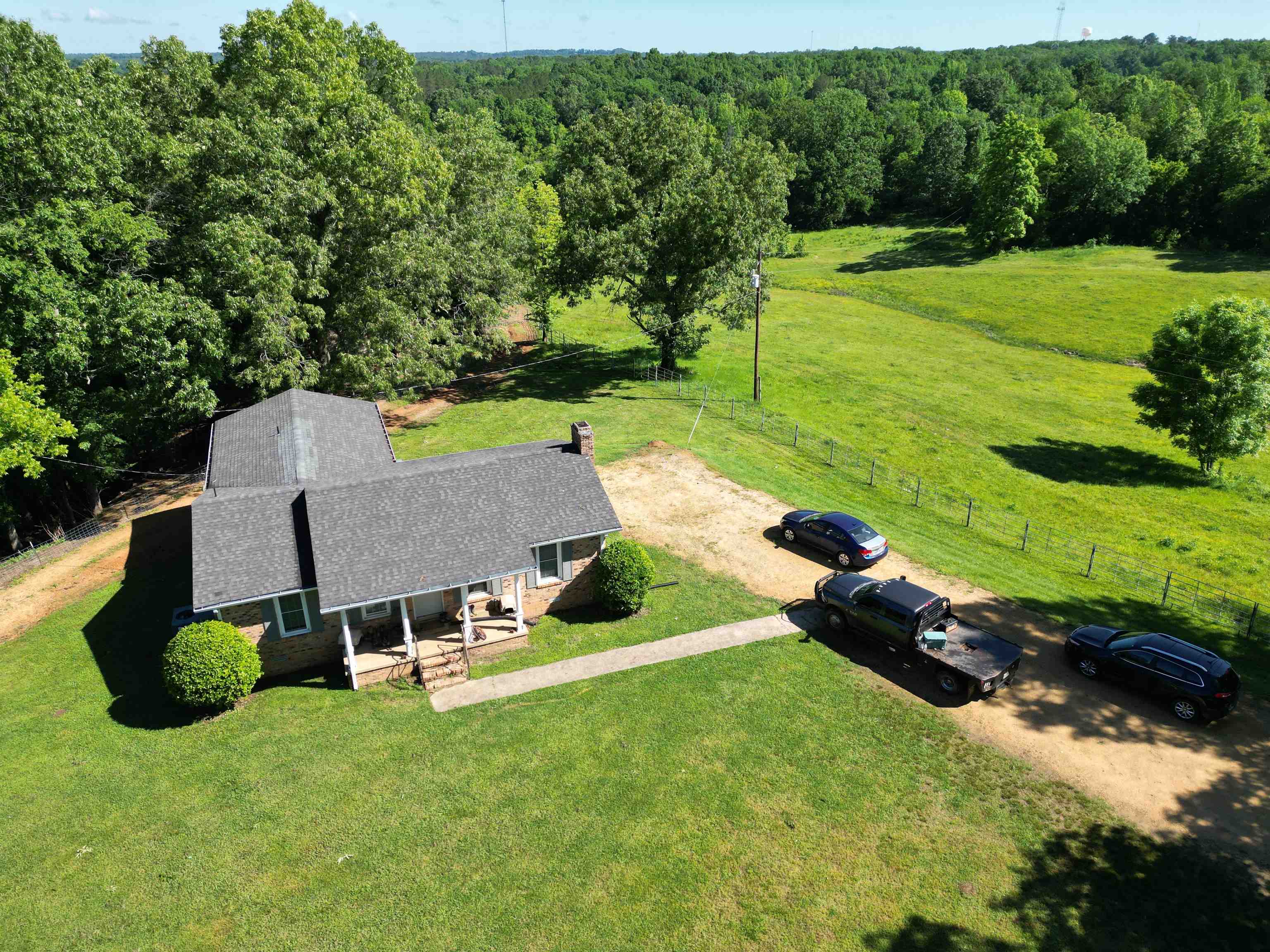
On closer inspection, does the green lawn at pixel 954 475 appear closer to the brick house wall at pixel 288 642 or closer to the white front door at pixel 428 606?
the white front door at pixel 428 606

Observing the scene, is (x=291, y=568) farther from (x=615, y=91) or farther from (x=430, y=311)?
(x=615, y=91)

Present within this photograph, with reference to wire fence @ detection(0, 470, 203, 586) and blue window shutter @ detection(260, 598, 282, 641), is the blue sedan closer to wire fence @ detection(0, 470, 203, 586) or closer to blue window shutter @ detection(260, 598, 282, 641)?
blue window shutter @ detection(260, 598, 282, 641)

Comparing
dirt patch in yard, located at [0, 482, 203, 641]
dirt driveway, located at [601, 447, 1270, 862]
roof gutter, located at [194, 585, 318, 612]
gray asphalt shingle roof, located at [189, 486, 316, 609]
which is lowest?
dirt driveway, located at [601, 447, 1270, 862]

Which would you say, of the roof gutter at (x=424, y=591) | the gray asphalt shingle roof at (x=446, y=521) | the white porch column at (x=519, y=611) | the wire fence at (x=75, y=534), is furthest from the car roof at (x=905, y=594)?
the wire fence at (x=75, y=534)

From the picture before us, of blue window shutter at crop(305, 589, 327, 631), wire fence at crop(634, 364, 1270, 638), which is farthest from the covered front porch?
wire fence at crop(634, 364, 1270, 638)

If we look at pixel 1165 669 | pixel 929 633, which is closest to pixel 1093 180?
pixel 1165 669

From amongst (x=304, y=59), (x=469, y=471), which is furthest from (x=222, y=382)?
(x=469, y=471)
